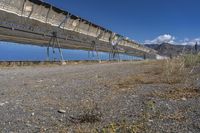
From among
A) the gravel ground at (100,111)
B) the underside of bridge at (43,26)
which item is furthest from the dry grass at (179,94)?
the underside of bridge at (43,26)

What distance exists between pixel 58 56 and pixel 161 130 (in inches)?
1154

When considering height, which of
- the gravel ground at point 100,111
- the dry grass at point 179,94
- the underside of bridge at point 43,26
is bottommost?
the gravel ground at point 100,111

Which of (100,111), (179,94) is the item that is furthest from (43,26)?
(100,111)

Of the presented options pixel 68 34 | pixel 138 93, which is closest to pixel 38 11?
pixel 68 34

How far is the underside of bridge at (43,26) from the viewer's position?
85.5 ft

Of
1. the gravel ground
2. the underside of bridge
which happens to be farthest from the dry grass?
the underside of bridge

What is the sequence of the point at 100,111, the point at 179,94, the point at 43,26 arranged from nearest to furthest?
the point at 100,111, the point at 179,94, the point at 43,26

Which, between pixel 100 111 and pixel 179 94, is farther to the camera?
pixel 179 94

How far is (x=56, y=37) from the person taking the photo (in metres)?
32.5

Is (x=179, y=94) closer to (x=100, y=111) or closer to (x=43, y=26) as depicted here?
(x=100, y=111)

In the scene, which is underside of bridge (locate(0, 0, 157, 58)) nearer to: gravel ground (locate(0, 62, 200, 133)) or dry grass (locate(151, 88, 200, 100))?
gravel ground (locate(0, 62, 200, 133))

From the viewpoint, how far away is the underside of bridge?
26.1 meters

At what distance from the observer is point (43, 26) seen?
1271 inches

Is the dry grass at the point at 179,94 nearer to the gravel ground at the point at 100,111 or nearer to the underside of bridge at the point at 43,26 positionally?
the gravel ground at the point at 100,111
